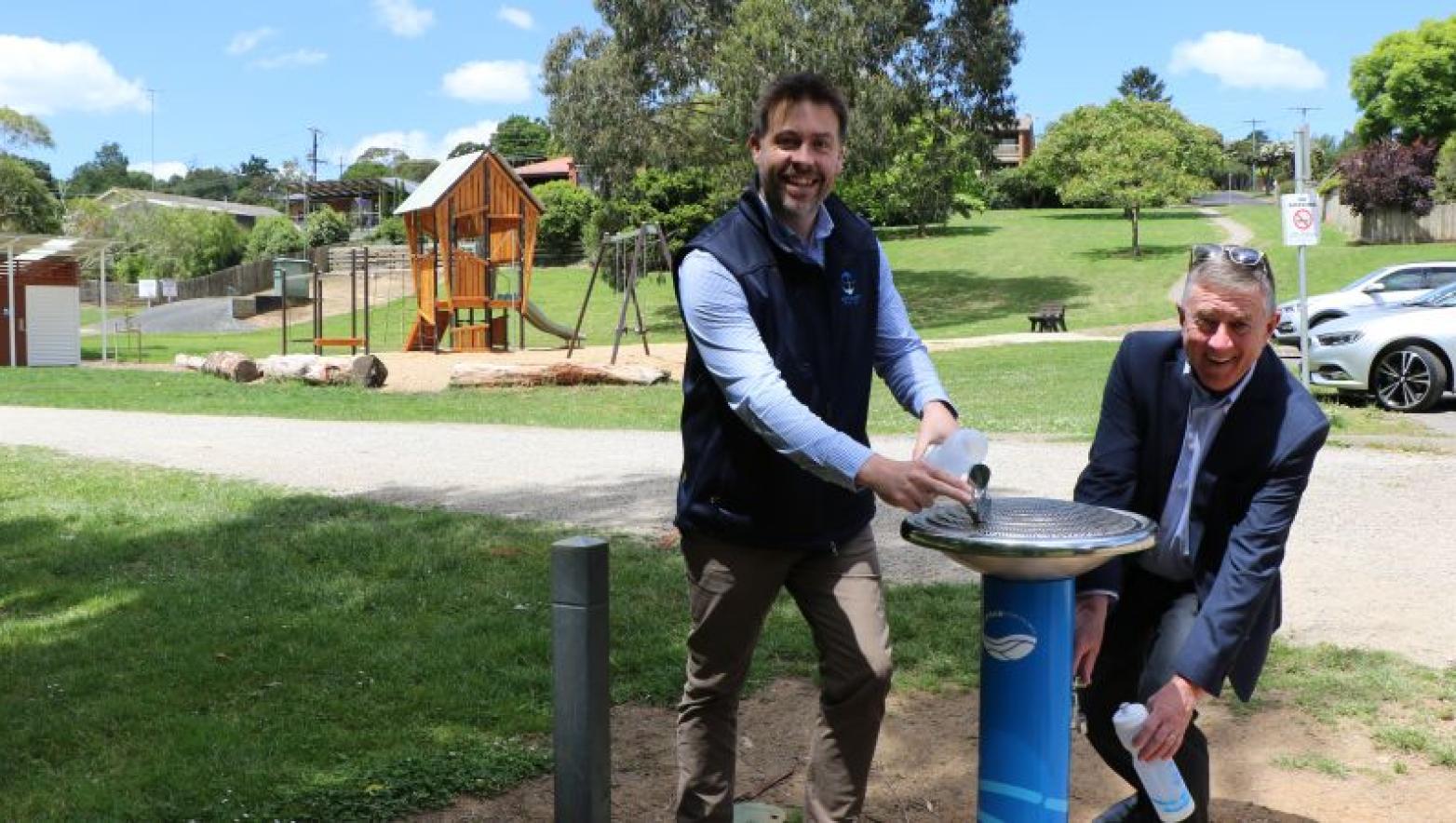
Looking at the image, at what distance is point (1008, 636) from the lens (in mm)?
2756

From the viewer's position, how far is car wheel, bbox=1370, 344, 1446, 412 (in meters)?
13.5

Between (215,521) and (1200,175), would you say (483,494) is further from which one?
(1200,175)

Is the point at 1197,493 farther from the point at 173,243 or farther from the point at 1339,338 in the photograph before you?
the point at 173,243

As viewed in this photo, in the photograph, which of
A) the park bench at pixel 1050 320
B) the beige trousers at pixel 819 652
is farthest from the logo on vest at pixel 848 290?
the park bench at pixel 1050 320

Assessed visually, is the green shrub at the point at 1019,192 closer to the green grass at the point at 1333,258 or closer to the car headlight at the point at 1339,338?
the green grass at the point at 1333,258

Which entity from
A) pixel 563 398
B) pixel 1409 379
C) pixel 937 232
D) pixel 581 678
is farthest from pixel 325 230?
pixel 581 678

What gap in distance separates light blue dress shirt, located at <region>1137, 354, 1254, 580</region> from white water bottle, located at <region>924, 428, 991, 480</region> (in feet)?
1.49

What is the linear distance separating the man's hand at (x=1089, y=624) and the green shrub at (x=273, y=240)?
69894mm

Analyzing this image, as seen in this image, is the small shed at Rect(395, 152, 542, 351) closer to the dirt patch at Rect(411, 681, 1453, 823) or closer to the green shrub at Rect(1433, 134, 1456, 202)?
the dirt patch at Rect(411, 681, 1453, 823)

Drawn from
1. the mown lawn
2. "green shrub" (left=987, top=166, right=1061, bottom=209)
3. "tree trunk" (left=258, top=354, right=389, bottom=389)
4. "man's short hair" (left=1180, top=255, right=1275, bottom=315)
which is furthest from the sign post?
"green shrub" (left=987, top=166, right=1061, bottom=209)

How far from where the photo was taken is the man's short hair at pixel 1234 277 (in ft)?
8.93

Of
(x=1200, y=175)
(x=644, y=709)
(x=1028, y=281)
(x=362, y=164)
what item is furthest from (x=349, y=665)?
(x=362, y=164)

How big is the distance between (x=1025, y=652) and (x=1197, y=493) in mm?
514

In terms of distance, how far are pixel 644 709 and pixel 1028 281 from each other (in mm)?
41151
